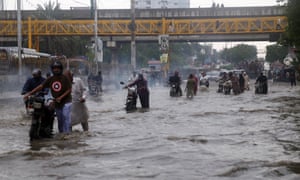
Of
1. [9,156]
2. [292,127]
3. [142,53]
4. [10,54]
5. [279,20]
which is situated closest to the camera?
[9,156]

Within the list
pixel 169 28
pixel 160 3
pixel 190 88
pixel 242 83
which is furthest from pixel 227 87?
pixel 160 3

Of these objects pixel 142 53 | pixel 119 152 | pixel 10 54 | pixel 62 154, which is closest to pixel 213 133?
pixel 119 152

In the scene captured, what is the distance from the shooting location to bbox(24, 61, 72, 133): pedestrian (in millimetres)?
10969

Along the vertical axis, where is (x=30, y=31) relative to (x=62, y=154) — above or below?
above

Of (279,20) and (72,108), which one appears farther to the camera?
(279,20)

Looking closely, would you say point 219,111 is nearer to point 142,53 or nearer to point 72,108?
point 72,108

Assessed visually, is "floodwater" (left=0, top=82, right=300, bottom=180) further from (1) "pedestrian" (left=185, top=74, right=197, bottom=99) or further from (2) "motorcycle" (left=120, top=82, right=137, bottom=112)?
(1) "pedestrian" (left=185, top=74, right=197, bottom=99)

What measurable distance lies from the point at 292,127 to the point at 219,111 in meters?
5.23

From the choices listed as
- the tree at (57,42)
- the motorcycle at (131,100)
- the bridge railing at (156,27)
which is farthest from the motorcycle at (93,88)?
the tree at (57,42)

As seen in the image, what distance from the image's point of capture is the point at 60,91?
36.1 feet

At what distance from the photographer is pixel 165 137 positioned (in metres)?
11.1

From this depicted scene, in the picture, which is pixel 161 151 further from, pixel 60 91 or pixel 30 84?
pixel 30 84

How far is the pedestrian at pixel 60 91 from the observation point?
36.0ft

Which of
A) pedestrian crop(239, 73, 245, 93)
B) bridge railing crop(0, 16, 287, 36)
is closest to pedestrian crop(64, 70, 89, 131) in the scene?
pedestrian crop(239, 73, 245, 93)
